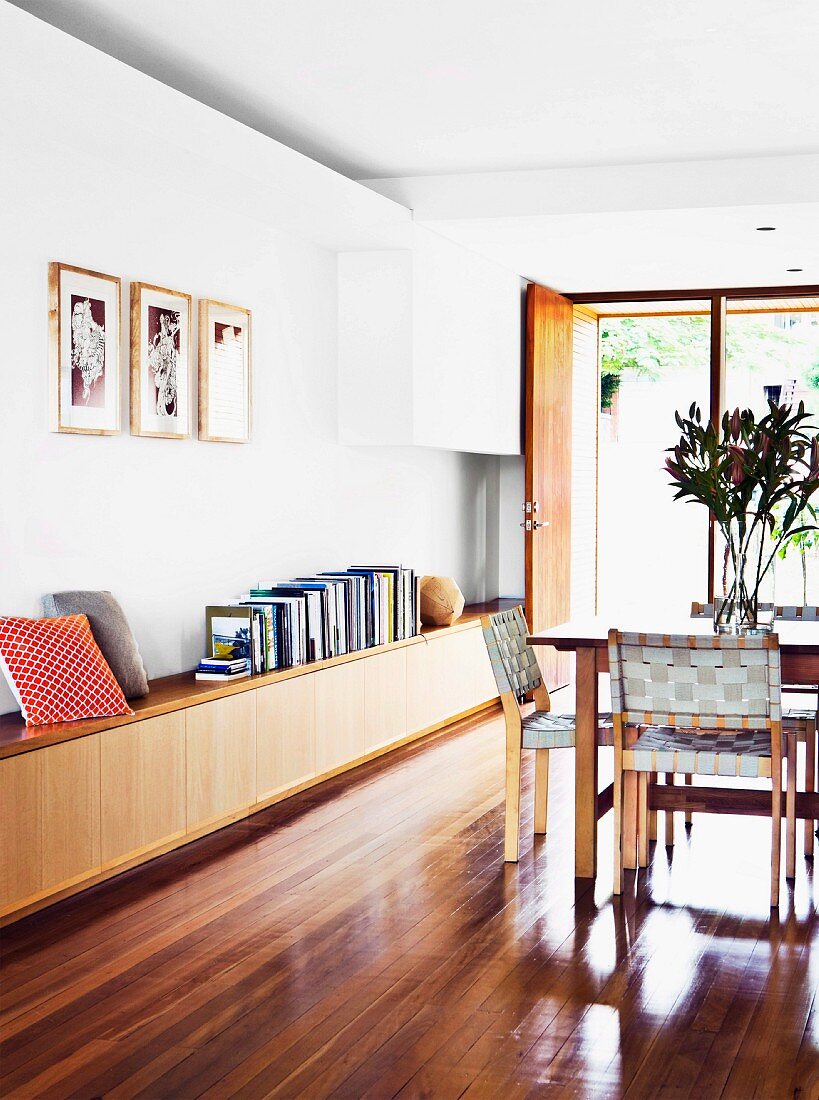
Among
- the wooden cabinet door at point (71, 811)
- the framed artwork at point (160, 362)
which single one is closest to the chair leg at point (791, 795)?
the wooden cabinet door at point (71, 811)

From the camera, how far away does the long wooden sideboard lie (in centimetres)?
391

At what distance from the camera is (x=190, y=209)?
5.49m

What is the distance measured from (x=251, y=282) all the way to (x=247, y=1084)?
396 centimetres

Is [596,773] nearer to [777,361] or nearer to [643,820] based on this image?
[643,820]

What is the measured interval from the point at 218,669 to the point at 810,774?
7.68ft

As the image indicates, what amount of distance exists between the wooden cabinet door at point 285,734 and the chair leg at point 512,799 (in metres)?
1.12

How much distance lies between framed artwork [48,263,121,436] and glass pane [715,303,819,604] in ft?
17.0

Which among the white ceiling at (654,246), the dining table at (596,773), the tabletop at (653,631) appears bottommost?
the dining table at (596,773)

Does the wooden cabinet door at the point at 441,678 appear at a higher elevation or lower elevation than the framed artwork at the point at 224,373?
lower

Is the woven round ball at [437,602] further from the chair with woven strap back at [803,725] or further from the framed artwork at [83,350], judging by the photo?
the framed artwork at [83,350]

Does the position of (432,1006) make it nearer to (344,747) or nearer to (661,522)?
(344,747)

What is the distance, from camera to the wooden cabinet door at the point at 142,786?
4.27m

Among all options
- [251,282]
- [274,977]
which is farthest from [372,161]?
[274,977]

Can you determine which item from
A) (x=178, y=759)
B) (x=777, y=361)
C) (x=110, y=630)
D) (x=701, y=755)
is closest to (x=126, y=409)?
(x=110, y=630)
